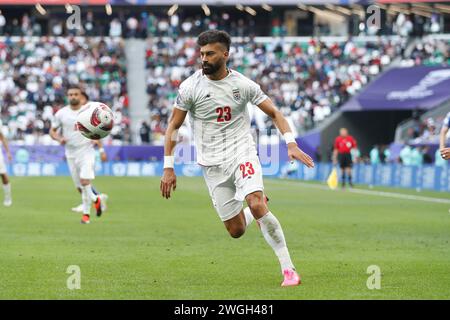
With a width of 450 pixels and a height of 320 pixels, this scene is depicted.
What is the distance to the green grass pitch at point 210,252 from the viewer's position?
10.5 metres

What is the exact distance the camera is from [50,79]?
195 feet

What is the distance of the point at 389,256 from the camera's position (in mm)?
14266

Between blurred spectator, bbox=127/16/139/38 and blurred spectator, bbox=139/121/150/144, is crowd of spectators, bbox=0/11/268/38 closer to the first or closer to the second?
blurred spectator, bbox=127/16/139/38

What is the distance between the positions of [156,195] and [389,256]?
1790 centimetres

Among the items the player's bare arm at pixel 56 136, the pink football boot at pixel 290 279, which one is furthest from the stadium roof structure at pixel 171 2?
the pink football boot at pixel 290 279

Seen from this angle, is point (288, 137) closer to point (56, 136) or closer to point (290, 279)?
point (290, 279)

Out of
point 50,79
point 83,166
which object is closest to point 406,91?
point 50,79

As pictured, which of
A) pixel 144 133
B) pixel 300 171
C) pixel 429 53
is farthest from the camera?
pixel 429 53

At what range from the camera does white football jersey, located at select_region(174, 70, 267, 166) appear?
1141cm

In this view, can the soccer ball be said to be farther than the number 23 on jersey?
Yes

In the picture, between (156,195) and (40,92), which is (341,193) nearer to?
(156,195)

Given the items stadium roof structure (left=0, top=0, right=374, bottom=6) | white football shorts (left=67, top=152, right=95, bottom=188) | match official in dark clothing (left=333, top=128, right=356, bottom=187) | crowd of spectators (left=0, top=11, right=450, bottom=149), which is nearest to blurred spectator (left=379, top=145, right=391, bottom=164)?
crowd of spectators (left=0, top=11, right=450, bottom=149)

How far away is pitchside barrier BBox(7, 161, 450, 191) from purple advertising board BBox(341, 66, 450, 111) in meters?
5.19

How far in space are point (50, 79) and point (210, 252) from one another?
152 ft
